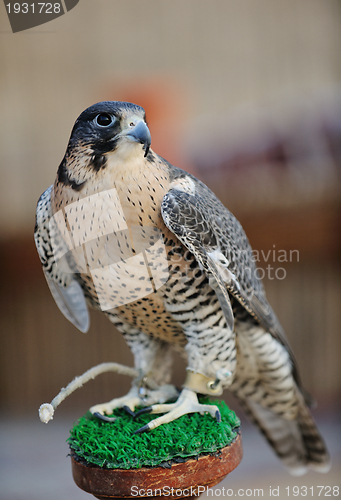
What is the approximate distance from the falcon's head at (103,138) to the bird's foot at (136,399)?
0.76 metres

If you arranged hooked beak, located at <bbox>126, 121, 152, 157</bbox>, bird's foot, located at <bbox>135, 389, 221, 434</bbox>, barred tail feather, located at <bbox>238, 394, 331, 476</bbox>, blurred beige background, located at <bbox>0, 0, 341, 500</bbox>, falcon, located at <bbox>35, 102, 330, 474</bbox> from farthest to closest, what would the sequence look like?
1. blurred beige background, located at <bbox>0, 0, 341, 500</bbox>
2. barred tail feather, located at <bbox>238, 394, 331, 476</bbox>
3. bird's foot, located at <bbox>135, 389, 221, 434</bbox>
4. falcon, located at <bbox>35, 102, 330, 474</bbox>
5. hooked beak, located at <bbox>126, 121, 152, 157</bbox>

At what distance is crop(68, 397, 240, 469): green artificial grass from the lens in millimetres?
1074

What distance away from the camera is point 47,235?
1210 millimetres

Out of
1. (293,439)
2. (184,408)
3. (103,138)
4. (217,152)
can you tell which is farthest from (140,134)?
(217,152)

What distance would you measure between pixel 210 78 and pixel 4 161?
1.64 meters

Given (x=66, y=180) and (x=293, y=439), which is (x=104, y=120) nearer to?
(x=66, y=180)

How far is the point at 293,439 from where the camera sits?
169 cm

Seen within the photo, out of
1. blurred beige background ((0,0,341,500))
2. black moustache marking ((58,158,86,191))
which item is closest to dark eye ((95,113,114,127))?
black moustache marking ((58,158,86,191))

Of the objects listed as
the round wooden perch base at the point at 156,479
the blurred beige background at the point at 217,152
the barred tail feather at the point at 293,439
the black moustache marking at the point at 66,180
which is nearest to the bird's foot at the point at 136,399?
the round wooden perch base at the point at 156,479

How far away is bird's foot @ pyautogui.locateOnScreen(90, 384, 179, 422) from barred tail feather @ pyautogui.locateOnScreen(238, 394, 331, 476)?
0.52 metres

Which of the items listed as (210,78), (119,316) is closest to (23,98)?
(210,78)

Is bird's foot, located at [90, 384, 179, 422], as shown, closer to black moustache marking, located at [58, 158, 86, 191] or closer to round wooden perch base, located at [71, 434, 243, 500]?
round wooden perch base, located at [71, 434, 243, 500]

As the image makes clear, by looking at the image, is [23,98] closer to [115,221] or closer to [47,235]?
[47,235]

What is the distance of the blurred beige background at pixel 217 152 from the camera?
260 cm
